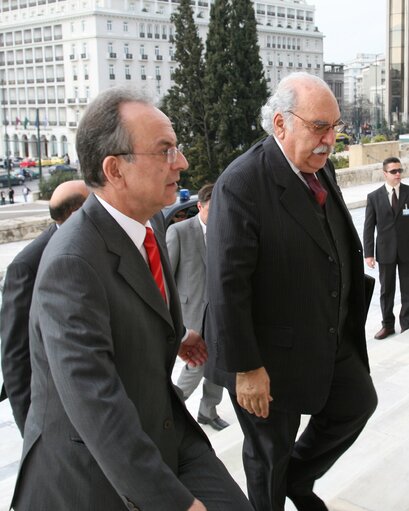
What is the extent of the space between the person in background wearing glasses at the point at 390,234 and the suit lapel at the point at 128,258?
17.7 feet

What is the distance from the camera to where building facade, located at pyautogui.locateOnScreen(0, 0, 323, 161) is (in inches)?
3349

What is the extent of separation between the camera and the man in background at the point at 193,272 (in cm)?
458

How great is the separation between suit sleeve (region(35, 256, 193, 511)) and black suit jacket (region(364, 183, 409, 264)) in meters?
5.68

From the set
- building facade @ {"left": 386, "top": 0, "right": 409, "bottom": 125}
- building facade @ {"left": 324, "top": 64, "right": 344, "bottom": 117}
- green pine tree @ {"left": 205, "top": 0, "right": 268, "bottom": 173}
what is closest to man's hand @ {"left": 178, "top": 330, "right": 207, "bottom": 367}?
green pine tree @ {"left": 205, "top": 0, "right": 268, "bottom": 173}

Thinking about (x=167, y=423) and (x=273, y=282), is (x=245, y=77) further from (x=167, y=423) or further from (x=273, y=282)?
(x=167, y=423)

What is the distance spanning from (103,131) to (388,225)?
18.2 feet

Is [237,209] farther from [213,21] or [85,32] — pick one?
[85,32]

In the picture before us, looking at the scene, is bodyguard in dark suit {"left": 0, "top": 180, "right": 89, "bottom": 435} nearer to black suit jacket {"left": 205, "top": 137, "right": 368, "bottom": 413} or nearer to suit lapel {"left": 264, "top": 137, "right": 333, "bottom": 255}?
black suit jacket {"left": 205, "top": 137, "right": 368, "bottom": 413}

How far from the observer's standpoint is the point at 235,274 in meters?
2.43

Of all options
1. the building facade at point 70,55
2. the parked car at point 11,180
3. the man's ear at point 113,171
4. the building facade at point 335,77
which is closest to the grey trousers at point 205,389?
the man's ear at point 113,171

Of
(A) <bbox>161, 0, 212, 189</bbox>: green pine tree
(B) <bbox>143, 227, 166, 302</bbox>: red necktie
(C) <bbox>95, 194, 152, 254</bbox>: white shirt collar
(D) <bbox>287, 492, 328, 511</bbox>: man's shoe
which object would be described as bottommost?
(D) <bbox>287, 492, 328, 511</bbox>: man's shoe

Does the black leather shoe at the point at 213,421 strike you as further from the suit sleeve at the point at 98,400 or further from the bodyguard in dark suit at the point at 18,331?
the suit sleeve at the point at 98,400

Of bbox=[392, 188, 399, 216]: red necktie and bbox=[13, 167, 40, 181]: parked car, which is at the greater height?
bbox=[392, 188, 399, 216]: red necktie

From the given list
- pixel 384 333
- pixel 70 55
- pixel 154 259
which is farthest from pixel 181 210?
pixel 70 55
